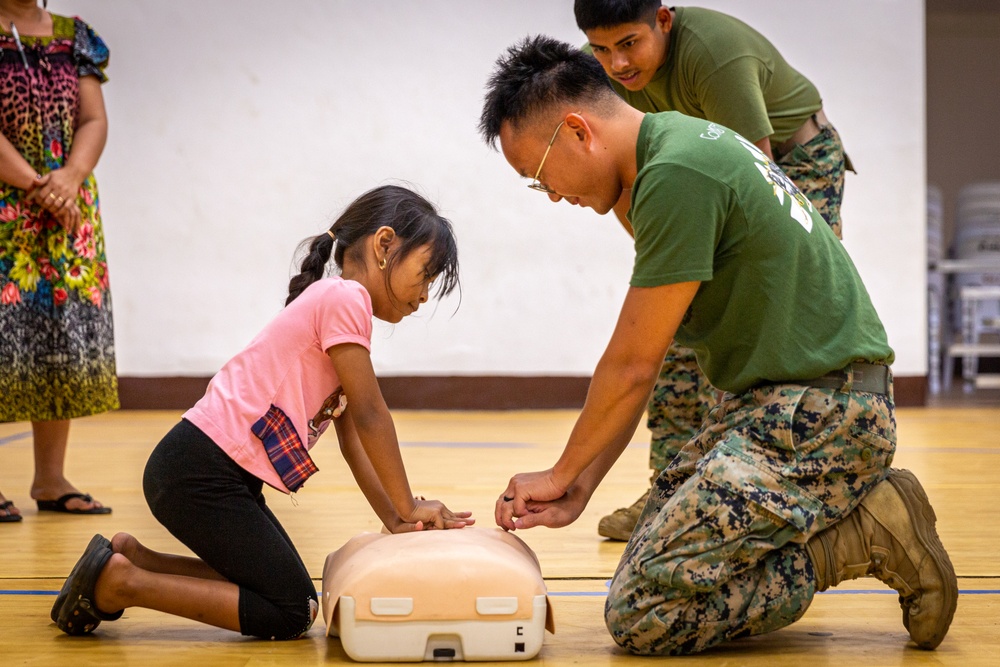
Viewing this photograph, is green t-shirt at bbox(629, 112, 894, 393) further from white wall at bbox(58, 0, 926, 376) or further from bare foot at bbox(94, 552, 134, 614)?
white wall at bbox(58, 0, 926, 376)

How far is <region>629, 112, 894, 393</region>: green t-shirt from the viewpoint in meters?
1.47

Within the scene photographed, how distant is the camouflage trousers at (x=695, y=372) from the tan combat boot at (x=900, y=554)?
769 millimetres

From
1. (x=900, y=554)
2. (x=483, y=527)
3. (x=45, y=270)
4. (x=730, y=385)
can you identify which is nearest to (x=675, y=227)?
(x=730, y=385)

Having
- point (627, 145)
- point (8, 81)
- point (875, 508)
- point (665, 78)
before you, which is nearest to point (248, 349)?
point (627, 145)

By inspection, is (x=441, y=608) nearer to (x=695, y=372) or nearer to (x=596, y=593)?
(x=596, y=593)

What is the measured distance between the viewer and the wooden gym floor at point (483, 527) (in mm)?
1545

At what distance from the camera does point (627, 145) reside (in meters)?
1.58

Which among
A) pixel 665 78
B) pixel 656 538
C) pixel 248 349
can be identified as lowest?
pixel 656 538

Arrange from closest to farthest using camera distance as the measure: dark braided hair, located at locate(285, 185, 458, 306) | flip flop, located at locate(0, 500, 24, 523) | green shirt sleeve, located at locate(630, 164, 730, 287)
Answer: green shirt sleeve, located at locate(630, 164, 730, 287)
dark braided hair, located at locate(285, 185, 458, 306)
flip flop, located at locate(0, 500, 24, 523)

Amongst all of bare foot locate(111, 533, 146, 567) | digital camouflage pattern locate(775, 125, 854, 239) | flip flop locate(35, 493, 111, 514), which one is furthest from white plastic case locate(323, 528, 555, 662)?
flip flop locate(35, 493, 111, 514)

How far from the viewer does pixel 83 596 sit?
162 cm

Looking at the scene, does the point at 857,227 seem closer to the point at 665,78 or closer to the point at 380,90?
the point at 380,90

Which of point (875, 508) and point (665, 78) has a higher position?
point (665, 78)

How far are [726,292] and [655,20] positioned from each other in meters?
0.87
